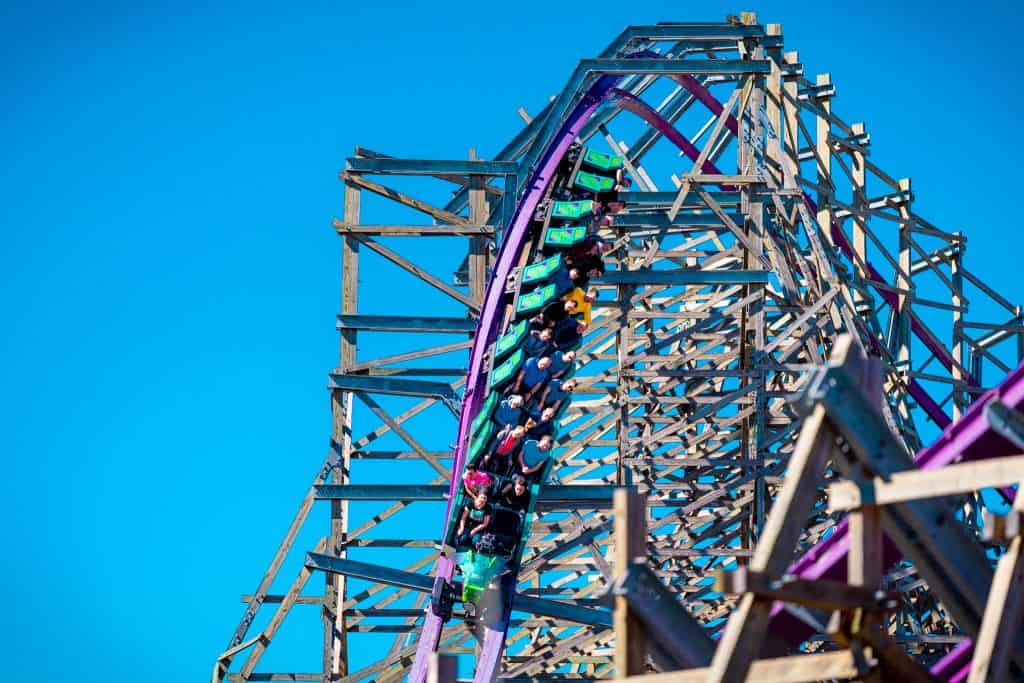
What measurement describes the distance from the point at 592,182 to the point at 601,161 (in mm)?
240

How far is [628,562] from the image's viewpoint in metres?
9.66

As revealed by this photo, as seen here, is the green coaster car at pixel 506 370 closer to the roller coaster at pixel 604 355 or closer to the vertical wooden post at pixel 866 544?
the roller coaster at pixel 604 355

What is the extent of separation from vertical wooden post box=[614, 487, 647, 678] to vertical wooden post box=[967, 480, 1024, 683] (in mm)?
1675

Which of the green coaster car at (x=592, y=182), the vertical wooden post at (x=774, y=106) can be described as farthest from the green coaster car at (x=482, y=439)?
the vertical wooden post at (x=774, y=106)

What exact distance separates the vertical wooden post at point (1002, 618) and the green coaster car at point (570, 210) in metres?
9.46

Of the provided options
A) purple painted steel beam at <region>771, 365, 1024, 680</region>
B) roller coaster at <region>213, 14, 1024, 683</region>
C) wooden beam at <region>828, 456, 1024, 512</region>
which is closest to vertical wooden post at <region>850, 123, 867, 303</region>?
roller coaster at <region>213, 14, 1024, 683</region>

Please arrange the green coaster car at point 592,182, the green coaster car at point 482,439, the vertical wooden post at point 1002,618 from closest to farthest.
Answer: the vertical wooden post at point 1002,618
the green coaster car at point 482,439
the green coaster car at point 592,182

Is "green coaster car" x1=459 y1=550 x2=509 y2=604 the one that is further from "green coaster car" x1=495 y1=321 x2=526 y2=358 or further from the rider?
"green coaster car" x1=495 y1=321 x2=526 y2=358

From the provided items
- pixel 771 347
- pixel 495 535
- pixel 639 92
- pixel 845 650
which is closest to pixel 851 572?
pixel 845 650

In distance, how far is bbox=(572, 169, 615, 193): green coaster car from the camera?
Result: 18188 mm

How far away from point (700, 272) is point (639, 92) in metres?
3.94

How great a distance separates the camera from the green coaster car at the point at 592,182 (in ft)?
59.7

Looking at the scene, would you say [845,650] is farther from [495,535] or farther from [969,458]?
[495,535]

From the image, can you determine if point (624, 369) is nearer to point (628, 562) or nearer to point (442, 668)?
point (442, 668)
